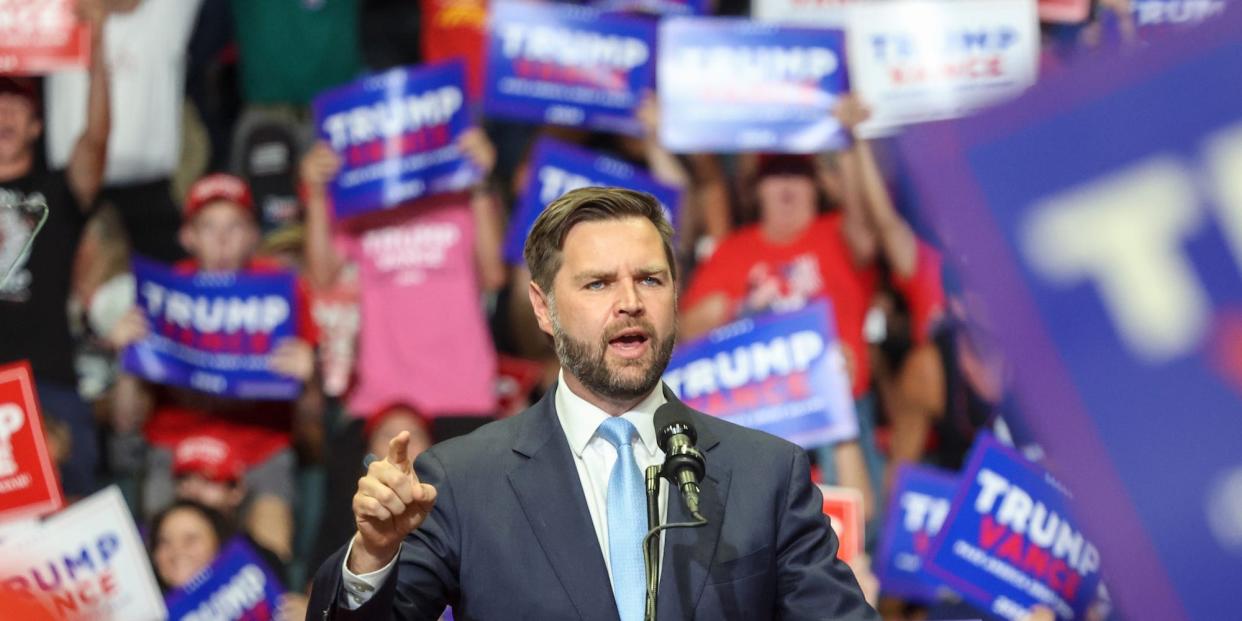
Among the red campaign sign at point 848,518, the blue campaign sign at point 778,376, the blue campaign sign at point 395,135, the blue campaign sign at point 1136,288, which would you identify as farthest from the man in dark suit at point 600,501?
the blue campaign sign at point 395,135

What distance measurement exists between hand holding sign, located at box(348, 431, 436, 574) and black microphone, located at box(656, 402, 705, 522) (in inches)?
11.3

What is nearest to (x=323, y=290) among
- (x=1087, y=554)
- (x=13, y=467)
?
(x=13, y=467)

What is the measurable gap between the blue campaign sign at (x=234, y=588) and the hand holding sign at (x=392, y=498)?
2915 mm

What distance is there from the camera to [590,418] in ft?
7.14

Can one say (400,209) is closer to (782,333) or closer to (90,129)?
(90,129)

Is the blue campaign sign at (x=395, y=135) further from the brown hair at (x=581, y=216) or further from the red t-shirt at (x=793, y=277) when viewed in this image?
the brown hair at (x=581, y=216)

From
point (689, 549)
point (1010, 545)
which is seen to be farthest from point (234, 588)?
point (689, 549)

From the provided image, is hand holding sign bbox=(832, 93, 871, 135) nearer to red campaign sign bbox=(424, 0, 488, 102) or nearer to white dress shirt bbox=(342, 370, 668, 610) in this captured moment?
red campaign sign bbox=(424, 0, 488, 102)

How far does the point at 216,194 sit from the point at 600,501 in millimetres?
3596

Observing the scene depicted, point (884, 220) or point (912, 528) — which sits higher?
point (884, 220)

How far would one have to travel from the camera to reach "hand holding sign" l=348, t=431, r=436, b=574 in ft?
5.93

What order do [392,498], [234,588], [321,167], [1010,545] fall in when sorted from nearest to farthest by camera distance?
[392,498] < [1010,545] < [234,588] < [321,167]

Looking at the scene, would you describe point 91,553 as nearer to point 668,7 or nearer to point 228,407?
point 228,407

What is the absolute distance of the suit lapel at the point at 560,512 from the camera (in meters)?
2.03
